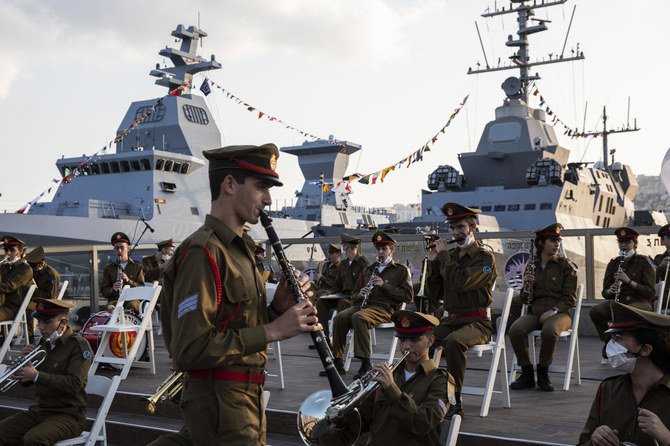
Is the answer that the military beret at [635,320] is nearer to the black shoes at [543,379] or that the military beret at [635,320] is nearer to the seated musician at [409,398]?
the seated musician at [409,398]

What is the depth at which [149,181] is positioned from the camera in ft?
94.2

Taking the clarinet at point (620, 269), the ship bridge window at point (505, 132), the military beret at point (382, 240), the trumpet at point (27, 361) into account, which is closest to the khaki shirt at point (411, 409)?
the trumpet at point (27, 361)

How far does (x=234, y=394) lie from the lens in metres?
2.89

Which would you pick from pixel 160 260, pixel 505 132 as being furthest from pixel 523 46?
pixel 160 260

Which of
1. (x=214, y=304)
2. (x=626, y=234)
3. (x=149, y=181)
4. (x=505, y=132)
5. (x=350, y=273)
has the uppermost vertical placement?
(x=505, y=132)

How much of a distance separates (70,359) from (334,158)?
133 ft

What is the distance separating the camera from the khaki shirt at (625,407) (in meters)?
3.26

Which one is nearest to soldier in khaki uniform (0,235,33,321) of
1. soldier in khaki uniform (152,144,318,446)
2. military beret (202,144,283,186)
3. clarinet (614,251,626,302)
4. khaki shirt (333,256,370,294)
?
khaki shirt (333,256,370,294)

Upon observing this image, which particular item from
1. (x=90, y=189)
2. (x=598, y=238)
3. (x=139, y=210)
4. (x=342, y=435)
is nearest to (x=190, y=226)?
(x=139, y=210)

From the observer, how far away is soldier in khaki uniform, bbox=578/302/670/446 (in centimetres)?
325

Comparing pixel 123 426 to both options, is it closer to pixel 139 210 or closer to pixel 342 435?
pixel 342 435

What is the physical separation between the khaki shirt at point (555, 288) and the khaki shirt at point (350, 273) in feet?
9.21

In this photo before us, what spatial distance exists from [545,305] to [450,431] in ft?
12.3

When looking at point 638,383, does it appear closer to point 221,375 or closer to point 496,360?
point 221,375
